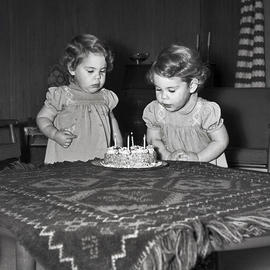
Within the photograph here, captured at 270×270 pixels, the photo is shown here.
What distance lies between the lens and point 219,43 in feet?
20.9

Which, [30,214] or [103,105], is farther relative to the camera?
[103,105]

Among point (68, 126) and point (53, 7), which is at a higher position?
point (53, 7)

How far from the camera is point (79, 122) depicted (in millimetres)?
3010

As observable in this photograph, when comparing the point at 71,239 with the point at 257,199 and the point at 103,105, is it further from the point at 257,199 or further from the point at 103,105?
the point at 103,105

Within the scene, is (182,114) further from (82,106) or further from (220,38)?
(220,38)

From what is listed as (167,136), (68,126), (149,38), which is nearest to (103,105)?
(68,126)

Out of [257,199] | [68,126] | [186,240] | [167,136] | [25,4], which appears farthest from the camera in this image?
[25,4]

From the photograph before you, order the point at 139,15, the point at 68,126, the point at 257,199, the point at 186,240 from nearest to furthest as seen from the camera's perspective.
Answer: the point at 186,240 < the point at 257,199 < the point at 68,126 < the point at 139,15

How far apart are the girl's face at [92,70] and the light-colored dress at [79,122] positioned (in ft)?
0.42

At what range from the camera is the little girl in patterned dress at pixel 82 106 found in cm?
292

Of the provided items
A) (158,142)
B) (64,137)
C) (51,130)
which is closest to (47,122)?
(51,130)

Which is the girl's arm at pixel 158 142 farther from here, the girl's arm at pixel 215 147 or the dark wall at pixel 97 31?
the dark wall at pixel 97 31

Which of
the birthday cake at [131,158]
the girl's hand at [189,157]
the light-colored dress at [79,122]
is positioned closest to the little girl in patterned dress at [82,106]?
the light-colored dress at [79,122]

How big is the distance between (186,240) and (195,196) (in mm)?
366
